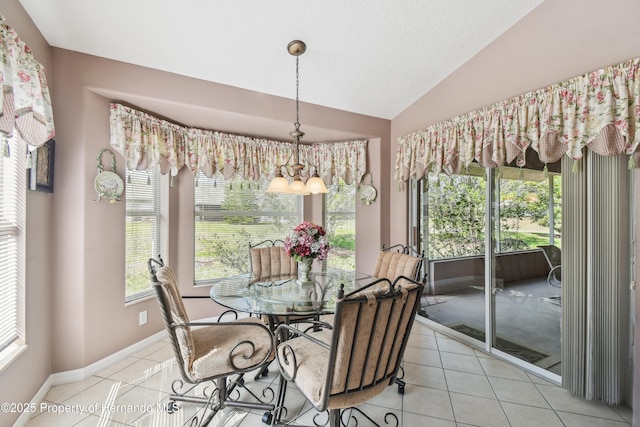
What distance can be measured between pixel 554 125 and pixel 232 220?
11.0 feet

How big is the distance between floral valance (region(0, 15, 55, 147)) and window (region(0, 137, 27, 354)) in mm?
251

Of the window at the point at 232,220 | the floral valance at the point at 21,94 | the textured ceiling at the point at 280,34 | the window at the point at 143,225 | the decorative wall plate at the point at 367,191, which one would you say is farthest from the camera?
the decorative wall plate at the point at 367,191

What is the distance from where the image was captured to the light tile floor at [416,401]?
1.82 meters

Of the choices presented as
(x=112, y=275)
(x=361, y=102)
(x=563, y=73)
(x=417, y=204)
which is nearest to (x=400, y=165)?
(x=417, y=204)

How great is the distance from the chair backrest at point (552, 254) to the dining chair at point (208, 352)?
2331 mm

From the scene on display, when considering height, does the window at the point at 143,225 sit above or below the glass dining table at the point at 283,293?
above

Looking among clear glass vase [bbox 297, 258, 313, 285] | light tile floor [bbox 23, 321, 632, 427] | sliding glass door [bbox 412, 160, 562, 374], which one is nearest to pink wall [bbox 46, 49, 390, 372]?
light tile floor [bbox 23, 321, 632, 427]

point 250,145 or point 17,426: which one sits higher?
point 250,145

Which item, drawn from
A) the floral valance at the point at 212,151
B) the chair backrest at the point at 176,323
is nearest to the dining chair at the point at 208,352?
the chair backrest at the point at 176,323

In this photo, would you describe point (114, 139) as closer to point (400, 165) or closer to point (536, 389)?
point (400, 165)

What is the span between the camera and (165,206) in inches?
123

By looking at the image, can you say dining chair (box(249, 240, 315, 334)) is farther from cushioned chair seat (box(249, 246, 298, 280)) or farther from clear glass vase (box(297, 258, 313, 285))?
clear glass vase (box(297, 258, 313, 285))

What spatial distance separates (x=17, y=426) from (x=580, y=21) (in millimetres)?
4613

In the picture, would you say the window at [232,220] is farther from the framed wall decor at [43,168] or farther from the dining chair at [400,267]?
the dining chair at [400,267]
